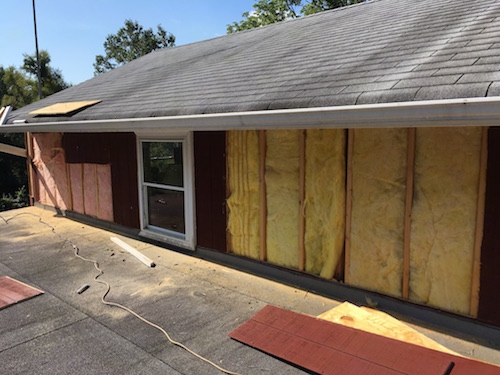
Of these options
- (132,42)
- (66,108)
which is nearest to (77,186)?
(66,108)

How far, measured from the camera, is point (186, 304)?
4.67 meters

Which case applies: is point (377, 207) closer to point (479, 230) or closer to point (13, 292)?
point (479, 230)

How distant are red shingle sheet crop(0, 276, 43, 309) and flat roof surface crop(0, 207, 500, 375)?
109 millimetres

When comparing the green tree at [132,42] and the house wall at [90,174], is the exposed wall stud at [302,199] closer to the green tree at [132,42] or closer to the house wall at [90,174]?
Result: the house wall at [90,174]

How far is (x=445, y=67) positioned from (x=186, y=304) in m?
3.89

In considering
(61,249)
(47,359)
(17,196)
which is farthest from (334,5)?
(47,359)

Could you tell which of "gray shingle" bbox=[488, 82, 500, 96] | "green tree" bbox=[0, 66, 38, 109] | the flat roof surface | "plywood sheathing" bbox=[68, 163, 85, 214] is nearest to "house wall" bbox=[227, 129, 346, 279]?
the flat roof surface

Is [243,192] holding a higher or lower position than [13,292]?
higher

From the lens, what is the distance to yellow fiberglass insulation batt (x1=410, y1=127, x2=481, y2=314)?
3.75 m

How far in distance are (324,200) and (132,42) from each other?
4244 centimetres

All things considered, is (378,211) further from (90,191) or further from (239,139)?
(90,191)

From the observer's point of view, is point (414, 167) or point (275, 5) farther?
point (275, 5)

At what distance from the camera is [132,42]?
41531 mm

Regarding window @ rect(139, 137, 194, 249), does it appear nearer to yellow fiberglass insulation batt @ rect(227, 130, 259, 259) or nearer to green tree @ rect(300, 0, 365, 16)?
yellow fiberglass insulation batt @ rect(227, 130, 259, 259)
